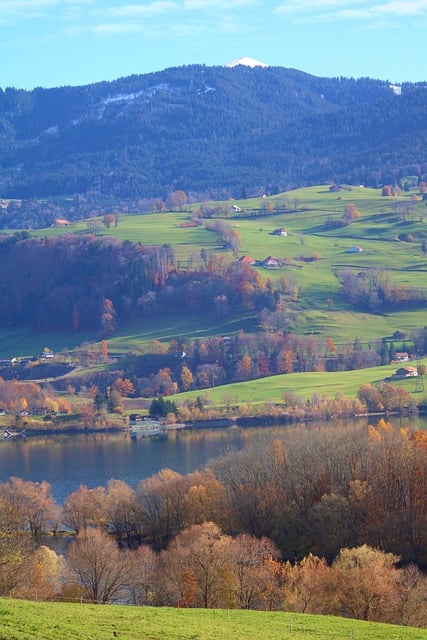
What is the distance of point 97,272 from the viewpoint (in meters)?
154

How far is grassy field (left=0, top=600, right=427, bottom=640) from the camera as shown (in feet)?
71.4

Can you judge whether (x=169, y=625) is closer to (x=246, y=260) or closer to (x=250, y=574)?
(x=250, y=574)

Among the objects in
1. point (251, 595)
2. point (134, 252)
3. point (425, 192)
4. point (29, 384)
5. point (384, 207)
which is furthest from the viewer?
point (425, 192)

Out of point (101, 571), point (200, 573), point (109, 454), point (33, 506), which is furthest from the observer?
point (109, 454)

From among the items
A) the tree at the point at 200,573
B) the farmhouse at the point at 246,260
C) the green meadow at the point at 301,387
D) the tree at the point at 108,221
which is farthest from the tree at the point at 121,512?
the tree at the point at 108,221

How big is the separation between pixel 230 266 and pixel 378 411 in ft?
149

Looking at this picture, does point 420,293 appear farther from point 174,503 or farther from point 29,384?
point 174,503

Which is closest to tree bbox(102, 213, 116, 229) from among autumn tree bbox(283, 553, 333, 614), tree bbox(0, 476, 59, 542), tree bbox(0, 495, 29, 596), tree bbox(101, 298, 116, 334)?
tree bbox(101, 298, 116, 334)

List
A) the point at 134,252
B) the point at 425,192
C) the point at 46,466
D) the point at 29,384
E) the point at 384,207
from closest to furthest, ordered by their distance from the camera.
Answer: the point at 46,466
the point at 29,384
the point at 134,252
the point at 384,207
the point at 425,192

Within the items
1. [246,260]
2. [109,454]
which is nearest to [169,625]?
[109,454]

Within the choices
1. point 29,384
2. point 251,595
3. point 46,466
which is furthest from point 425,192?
point 251,595

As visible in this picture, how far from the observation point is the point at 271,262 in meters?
137

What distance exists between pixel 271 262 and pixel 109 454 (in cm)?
5984

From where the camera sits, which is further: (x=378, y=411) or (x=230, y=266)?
(x=230, y=266)
